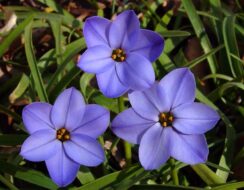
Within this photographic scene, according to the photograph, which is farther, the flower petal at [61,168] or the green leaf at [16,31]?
the green leaf at [16,31]

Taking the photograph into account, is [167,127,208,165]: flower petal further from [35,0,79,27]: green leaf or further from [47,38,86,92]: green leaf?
[35,0,79,27]: green leaf

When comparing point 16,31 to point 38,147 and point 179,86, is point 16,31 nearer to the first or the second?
point 38,147

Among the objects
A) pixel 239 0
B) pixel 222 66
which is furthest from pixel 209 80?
pixel 239 0

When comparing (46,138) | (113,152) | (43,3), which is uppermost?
(43,3)

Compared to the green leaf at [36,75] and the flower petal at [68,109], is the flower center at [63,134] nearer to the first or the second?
Answer: the flower petal at [68,109]

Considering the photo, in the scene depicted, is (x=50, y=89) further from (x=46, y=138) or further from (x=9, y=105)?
(x=46, y=138)

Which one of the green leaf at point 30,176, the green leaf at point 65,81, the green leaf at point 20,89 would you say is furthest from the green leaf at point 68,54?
the green leaf at point 30,176
